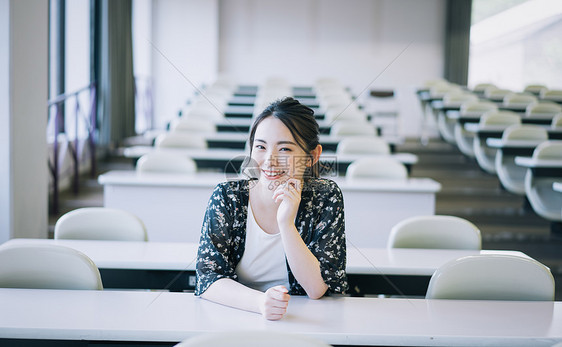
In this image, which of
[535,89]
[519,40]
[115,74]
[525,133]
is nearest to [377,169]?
[525,133]

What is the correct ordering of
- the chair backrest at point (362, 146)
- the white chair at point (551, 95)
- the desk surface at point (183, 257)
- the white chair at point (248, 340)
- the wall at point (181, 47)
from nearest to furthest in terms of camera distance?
the white chair at point (248, 340) → the desk surface at point (183, 257) → the chair backrest at point (362, 146) → the white chair at point (551, 95) → the wall at point (181, 47)

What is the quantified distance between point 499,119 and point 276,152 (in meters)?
4.84

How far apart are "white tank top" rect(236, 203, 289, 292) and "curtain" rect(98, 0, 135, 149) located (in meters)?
5.51

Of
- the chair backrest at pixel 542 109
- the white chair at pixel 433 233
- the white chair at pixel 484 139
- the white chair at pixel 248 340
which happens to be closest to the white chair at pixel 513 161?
the white chair at pixel 484 139

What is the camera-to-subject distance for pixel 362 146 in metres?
4.63

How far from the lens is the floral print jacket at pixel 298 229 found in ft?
5.54

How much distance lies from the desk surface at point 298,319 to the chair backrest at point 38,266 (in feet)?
0.33

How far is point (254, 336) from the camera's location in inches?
40.8

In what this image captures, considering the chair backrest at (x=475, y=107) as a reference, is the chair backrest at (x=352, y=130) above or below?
below

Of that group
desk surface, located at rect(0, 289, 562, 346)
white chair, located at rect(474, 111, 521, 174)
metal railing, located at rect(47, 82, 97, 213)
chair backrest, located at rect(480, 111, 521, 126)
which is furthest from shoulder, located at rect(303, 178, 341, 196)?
chair backrest, located at rect(480, 111, 521, 126)

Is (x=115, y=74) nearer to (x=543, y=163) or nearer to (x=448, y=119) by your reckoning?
(x=448, y=119)

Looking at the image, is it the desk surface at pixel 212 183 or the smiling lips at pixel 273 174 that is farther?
the desk surface at pixel 212 183

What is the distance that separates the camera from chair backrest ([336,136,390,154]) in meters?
4.60

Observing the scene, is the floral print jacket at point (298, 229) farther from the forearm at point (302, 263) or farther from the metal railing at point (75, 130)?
the metal railing at point (75, 130)
